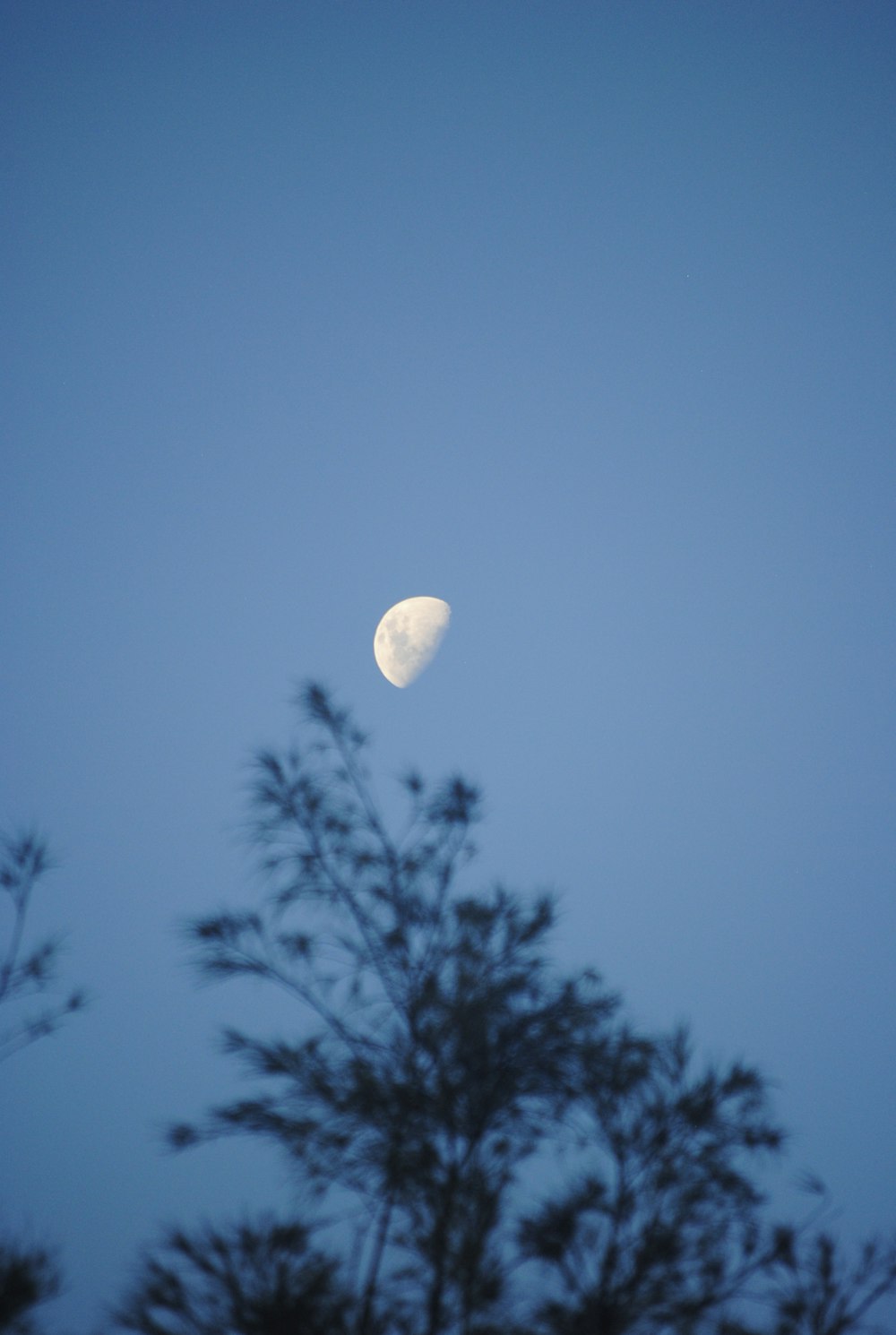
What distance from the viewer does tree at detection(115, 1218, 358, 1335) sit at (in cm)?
400

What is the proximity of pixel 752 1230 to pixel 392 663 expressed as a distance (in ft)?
33.3

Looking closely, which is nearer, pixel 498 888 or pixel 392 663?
pixel 498 888

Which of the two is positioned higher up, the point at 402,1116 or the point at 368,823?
the point at 368,823

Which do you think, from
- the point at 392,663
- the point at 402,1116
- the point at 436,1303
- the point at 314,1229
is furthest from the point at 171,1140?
the point at 392,663

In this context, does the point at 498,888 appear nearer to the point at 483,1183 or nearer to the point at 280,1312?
the point at 483,1183

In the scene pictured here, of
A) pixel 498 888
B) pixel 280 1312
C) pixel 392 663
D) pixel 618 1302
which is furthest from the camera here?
pixel 392 663

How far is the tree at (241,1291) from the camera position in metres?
4.00

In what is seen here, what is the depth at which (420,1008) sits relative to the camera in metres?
5.05

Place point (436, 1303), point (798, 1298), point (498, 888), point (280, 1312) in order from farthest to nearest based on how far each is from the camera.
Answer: point (498, 888) → point (798, 1298) → point (436, 1303) → point (280, 1312)

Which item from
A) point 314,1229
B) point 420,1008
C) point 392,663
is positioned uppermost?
point 392,663

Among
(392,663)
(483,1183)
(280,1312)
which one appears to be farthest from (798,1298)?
(392,663)

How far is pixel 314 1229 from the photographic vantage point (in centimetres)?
444

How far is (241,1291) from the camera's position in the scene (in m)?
4.06

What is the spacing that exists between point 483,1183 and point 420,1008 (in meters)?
0.88
